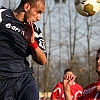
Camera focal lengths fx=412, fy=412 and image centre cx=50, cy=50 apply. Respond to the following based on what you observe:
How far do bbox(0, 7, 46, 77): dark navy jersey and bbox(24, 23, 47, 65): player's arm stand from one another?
0.15 metres

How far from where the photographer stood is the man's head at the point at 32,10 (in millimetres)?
5301

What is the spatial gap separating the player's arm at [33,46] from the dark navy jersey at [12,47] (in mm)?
147

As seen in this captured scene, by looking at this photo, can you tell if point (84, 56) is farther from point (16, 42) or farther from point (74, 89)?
point (16, 42)

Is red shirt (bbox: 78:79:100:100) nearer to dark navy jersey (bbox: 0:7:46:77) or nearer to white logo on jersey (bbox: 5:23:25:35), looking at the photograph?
dark navy jersey (bbox: 0:7:46:77)

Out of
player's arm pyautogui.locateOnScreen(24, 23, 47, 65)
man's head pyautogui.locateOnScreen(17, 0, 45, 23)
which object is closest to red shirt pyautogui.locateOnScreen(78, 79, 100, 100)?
player's arm pyautogui.locateOnScreen(24, 23, 47, 65)

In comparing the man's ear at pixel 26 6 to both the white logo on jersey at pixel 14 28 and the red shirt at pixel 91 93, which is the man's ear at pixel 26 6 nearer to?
the white logo on jersey at pixel 14 28

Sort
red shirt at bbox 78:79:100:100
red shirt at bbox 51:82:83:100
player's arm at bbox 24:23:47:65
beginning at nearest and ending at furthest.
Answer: player's arm at bbox 24:23:47:65, red shirt at bbox 78:79:100:100, red shirt at bbox 51:82:83:100

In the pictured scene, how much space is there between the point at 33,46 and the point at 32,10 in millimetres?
519

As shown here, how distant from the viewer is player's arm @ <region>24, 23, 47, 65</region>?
5062 millimetres

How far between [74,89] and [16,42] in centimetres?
661

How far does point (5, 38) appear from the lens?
5.23m

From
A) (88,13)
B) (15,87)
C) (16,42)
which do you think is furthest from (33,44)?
(88,13)

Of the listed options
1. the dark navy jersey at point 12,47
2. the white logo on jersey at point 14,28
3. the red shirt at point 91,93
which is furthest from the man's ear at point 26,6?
the red shirt at point 91,93

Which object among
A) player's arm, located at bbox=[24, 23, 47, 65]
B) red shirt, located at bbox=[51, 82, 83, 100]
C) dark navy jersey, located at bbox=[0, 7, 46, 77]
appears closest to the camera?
player's arm, located at bbox=[24, 23, 47, 65]
